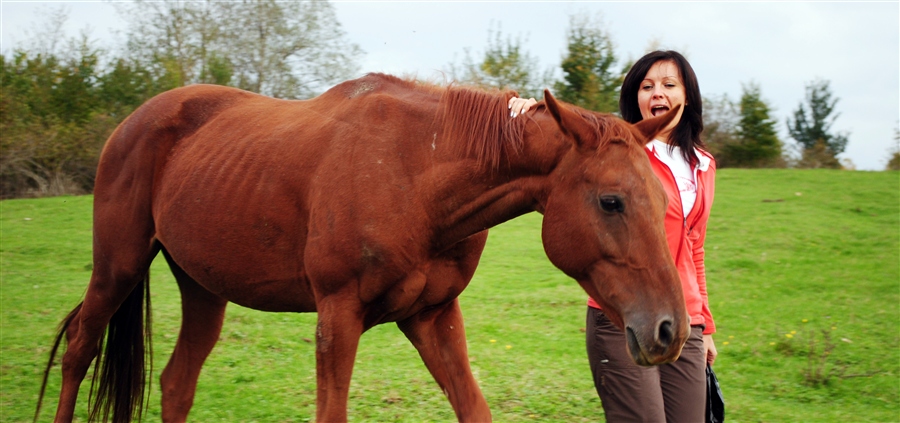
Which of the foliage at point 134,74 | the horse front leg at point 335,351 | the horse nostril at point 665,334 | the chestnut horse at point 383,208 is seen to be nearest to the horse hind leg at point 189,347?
the chestnut horse at point 383,208

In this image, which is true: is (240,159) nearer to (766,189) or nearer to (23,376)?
(23,376)

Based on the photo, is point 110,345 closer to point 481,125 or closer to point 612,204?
point 481,125

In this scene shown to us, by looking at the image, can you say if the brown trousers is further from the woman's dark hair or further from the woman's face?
the woman's face

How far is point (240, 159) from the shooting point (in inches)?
150

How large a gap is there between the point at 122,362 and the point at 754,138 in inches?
756

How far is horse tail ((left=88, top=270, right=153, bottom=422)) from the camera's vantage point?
15.3ft

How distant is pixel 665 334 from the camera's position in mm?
2551

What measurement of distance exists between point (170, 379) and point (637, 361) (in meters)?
3.10

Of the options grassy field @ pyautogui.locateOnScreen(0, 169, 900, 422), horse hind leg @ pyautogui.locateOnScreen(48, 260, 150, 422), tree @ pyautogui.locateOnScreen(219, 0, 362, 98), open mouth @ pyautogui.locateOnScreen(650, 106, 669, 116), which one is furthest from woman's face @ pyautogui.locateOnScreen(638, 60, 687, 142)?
tree @ pyautogui.locateOnScreen(219, 0, 362, 98)

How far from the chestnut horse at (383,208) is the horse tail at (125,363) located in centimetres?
25

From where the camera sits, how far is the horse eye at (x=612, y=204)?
267cm

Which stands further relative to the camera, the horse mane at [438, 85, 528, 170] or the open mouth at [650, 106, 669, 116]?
the open mouth at [650, 106, 669, 116]

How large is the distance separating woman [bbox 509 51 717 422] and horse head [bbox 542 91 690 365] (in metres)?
0.27

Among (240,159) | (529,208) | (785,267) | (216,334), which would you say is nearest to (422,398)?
(216,334)
